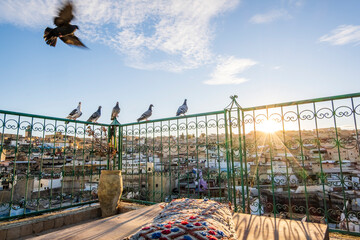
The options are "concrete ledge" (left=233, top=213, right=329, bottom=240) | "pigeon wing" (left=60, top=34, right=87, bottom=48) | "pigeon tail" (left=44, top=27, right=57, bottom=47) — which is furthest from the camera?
"pigeon wing" (left=60, top=34, right=87, bottom=48)

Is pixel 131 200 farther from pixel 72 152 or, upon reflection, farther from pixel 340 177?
pixel 340 177

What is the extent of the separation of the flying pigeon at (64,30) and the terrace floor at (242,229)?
4870mm

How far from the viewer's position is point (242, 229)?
7.14 ft

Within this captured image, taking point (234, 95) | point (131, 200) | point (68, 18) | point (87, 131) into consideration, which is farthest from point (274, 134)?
point (68, 18)

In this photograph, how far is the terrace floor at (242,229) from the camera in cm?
198

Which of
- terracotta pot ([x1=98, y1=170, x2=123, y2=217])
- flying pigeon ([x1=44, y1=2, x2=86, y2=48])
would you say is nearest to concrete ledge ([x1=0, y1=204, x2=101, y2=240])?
terracotta pot ([x1=98, y1=170, x2=123, y2=217])

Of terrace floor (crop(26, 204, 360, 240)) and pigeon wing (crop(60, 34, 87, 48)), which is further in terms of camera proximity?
pigeon wing (crop(60, 34, 87, 48))

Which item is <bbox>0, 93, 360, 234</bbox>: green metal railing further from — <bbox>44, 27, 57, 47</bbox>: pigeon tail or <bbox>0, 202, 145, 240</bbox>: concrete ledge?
<bbox>44, 27, 57, 47</bbox>: pigeon tail

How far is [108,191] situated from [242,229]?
327cm

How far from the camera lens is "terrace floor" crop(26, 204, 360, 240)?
198 centimetres

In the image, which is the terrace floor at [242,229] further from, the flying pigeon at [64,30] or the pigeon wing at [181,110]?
the flying pigeon at [64,30]

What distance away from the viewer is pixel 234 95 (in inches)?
160

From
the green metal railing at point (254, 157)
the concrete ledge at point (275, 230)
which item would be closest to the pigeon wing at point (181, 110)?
the green metal railing at point (254, 157)

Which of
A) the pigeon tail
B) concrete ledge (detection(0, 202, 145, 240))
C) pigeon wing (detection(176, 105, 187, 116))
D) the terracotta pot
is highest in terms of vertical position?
the pigeon tail
